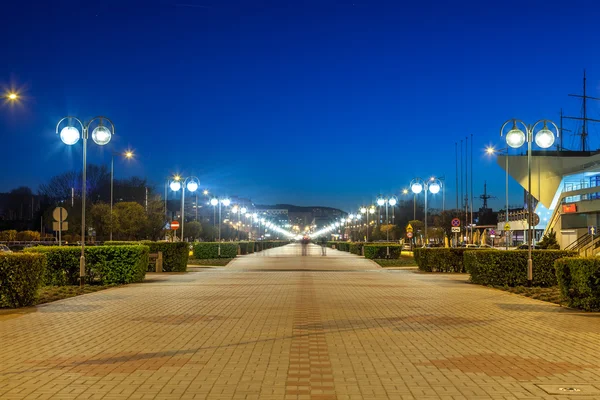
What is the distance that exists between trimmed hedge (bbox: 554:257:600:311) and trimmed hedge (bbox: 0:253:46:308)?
11.9 m

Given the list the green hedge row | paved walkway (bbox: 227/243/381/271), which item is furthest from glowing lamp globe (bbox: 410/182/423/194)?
the green hedge row

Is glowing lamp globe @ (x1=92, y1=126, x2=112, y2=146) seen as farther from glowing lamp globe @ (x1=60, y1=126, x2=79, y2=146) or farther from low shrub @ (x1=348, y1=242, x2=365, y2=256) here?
low shrub @ (x1=348, y1=242, x2=365, y2=256)

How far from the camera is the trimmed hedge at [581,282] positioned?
14367 millimetres

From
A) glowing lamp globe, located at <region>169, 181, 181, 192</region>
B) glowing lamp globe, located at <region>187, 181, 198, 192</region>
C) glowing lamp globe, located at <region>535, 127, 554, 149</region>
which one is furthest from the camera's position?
glowing lamp globe, located at <region>187, 181, 198, 192</region>

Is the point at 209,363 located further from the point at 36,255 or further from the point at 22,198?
the point at 22,198

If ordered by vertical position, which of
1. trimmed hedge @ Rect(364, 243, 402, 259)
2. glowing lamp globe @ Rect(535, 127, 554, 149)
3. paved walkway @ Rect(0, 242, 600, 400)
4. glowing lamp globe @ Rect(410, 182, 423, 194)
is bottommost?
paved walkway @ Rect(0, 242, 600, 400)

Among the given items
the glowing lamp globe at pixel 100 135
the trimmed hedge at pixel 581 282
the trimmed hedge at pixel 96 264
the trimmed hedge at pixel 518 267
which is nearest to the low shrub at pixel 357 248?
the trimmed hedge at pixel 518 267

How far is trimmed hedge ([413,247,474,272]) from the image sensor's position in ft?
102

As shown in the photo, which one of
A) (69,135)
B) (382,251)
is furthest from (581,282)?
(382,251)

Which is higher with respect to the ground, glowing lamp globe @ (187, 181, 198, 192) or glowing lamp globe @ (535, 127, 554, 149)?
glowing lamp globe @ (535, 127, 554, 149)

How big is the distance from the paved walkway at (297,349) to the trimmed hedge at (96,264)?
15.5ft

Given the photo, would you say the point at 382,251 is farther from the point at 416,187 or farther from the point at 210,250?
the point at 210,250

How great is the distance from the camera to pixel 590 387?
7059 millimetres

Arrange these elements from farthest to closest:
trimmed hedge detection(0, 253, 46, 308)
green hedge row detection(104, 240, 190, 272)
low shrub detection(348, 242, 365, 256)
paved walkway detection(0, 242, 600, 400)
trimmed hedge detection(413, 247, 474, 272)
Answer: low shrub detection(348, 242, 365, 256)
green hedge row detection(104, 240, 190, 272)
trimmed hedge detection(413, 247, 474, 272)
trimmed hedge detection(0, 253, 46, 308)
paved walkway detection(0, 242, 600, 400)
